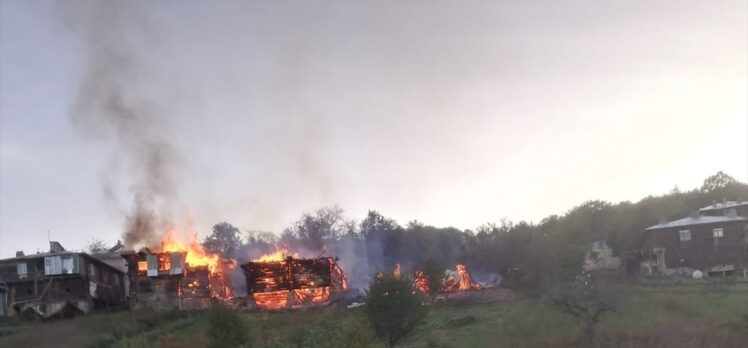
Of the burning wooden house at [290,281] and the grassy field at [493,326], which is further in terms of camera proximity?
the burning wooden house at [290,281]

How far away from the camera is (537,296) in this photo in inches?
2221

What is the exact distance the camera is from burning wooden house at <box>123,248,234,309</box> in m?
64.1

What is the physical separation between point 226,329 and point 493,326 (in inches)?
782

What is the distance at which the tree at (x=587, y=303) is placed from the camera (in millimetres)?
42209

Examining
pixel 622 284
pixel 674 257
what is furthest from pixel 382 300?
pixel 674 257

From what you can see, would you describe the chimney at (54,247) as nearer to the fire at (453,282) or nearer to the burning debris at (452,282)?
the burning debris at (452,282)

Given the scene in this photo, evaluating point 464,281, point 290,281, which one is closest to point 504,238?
point 464,281

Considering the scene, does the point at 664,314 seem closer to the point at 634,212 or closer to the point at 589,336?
the point at 589,336

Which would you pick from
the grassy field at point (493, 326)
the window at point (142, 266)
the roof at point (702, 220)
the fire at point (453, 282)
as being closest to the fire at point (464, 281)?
the fire at point (453, 282)

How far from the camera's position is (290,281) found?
215 ft

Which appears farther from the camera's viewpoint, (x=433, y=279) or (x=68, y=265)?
(x=68, y=265)

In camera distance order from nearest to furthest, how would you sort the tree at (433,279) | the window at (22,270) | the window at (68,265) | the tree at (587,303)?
the tree at (587,303) → the tree at (433,279) → the window at (68,265) → the window at (22,270)

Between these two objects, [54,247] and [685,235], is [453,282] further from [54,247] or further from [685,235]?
[54,247]

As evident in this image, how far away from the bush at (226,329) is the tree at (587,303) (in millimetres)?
19688
